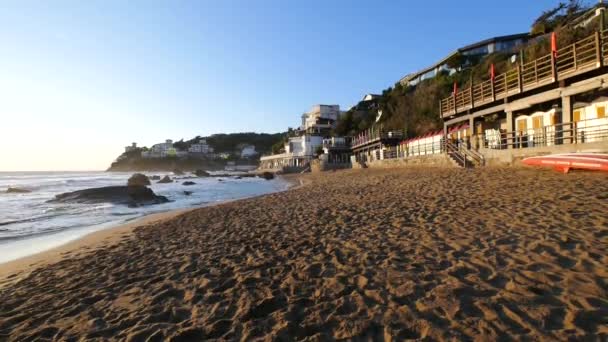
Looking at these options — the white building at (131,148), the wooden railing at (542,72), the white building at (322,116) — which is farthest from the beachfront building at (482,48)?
the white building at (131,148)

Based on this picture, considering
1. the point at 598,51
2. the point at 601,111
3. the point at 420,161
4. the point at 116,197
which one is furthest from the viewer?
the point at 420,161

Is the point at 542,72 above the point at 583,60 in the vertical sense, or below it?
above

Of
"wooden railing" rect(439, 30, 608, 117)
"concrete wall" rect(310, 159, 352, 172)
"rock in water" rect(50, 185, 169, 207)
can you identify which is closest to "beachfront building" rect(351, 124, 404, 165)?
"concrete wall" rect(310, 159, 352, 172)

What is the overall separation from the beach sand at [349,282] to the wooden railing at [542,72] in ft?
32.7

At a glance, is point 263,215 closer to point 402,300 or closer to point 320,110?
point 402,300

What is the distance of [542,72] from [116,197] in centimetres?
2903

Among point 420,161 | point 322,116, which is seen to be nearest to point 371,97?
point 322,116

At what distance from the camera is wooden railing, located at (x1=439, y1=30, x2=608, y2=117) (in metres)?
14.0

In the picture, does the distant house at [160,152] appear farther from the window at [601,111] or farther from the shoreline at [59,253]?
the window at [601,111]

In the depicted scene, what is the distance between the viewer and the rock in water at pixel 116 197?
64.2ft

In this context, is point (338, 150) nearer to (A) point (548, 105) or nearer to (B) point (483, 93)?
(B) point (483, 93)

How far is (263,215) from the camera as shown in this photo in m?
10.6

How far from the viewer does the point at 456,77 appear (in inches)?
2000

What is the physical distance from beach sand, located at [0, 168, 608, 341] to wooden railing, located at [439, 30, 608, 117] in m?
9.98
